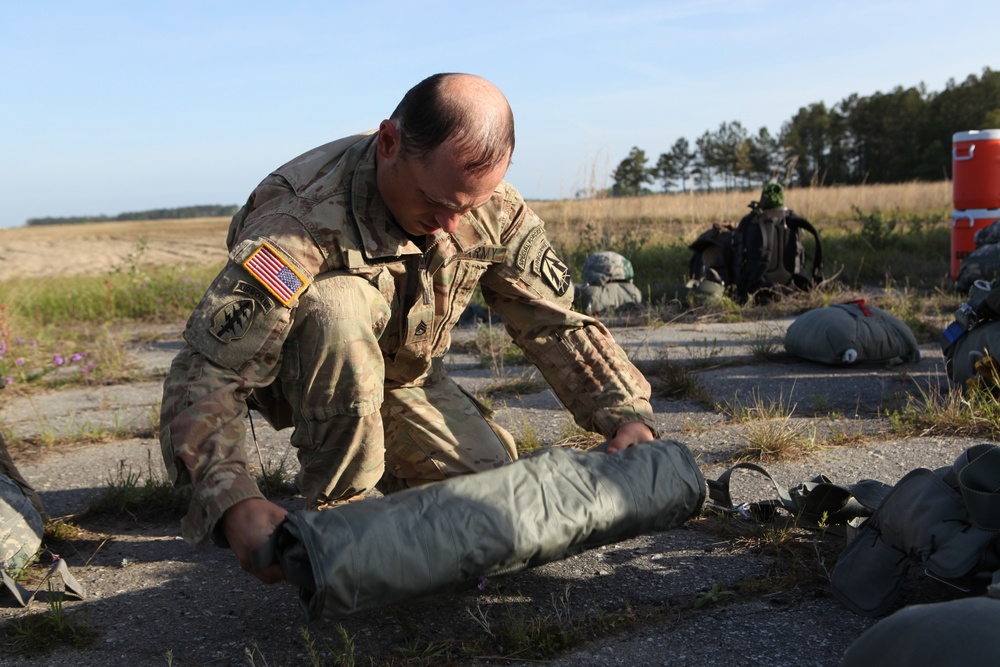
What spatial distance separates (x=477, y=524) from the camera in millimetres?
1733

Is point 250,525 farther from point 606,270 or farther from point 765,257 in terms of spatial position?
point 765,257

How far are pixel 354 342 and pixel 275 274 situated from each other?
28 cm

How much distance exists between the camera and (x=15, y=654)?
196 cm

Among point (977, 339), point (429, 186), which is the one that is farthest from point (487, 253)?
point (977, 339)

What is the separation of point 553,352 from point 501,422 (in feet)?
4.32

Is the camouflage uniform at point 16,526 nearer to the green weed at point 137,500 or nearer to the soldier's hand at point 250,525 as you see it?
the green weed at point 137,500

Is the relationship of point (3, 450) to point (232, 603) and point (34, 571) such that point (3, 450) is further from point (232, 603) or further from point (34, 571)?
point (232, 603)

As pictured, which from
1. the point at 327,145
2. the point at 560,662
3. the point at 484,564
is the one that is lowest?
the point at 560,662

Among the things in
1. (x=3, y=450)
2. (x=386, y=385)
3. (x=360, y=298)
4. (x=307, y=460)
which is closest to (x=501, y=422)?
(x=386, y=385)

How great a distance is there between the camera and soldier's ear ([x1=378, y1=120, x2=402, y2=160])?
83.5 inches

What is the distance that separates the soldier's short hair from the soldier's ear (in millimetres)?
35

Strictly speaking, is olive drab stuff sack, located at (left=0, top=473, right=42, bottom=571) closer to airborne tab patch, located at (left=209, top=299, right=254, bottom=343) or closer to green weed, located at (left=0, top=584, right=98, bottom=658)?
green weed, located at (left=0, top=584, right=98, bottom=658)

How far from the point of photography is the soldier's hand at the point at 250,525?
66.8 inches

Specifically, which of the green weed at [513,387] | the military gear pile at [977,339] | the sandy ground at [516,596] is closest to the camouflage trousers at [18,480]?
the sandy ground at [516,596]
